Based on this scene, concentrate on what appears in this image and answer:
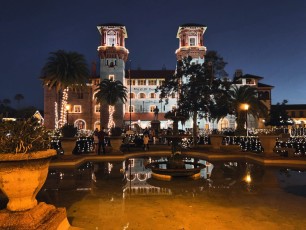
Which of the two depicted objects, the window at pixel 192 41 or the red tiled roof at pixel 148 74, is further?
the red tiled roof at pixel 148 74

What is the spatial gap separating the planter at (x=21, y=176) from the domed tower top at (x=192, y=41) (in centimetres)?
6536

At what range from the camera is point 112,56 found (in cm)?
7150

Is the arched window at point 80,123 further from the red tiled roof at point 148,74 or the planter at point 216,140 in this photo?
the planter at point 216,140

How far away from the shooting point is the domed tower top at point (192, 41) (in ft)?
222

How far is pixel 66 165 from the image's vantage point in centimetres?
1508

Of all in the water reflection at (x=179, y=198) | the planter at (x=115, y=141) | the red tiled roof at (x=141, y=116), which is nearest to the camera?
the water reflection at (x=179, y=198)

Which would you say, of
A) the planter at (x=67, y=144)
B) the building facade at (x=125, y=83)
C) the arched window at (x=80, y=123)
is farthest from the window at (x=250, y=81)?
the planter at (x=67, y=144)

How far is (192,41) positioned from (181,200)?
210 feet

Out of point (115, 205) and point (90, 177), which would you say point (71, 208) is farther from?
point (90, 177)

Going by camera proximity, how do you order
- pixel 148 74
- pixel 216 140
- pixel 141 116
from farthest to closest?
pixel 148 74 → pixel 141 116 → pixel 216 140

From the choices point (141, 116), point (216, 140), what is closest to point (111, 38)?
point (141, 116)

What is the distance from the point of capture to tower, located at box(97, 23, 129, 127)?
2744 inches

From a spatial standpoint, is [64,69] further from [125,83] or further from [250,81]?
[250,81]

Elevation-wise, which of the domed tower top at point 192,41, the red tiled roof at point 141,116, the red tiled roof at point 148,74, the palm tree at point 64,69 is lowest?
the red tiled roof at point 141,116
